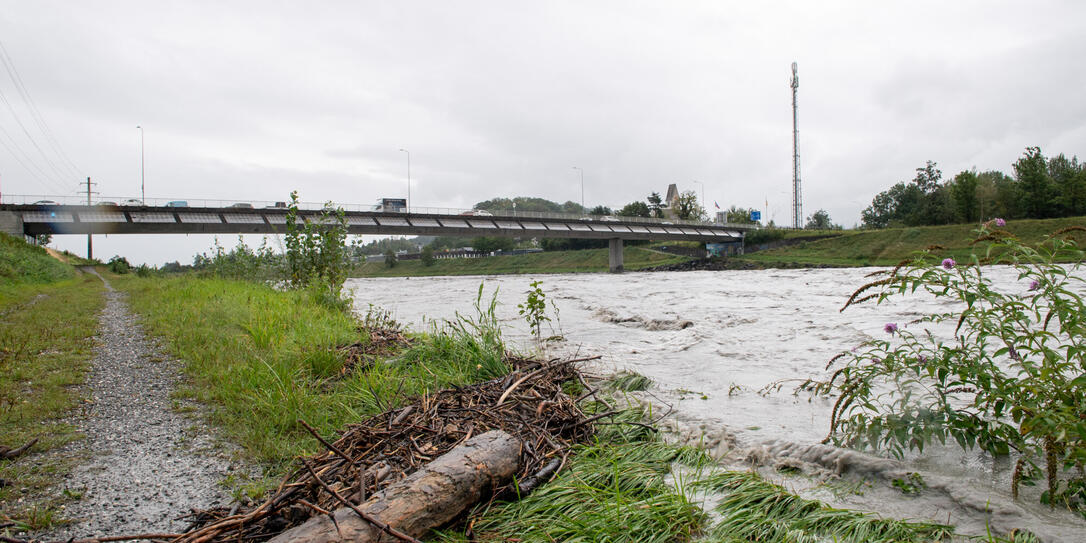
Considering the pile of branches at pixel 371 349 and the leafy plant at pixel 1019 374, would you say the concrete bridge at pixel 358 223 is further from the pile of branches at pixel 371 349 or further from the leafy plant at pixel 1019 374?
the leafy plant at pixel 1019 374

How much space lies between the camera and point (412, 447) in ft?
11.1

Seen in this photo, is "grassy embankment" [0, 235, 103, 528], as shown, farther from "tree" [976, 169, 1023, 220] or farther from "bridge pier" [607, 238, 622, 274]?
"tree" [976, 169, 1023, 220]

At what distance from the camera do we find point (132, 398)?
532 cm

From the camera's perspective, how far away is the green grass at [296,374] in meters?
4.38

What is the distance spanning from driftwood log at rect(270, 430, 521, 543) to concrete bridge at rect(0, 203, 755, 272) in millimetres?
25817

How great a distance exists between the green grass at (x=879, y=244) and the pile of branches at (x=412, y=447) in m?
56.2

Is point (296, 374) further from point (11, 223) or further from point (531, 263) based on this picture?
point (531, 263)

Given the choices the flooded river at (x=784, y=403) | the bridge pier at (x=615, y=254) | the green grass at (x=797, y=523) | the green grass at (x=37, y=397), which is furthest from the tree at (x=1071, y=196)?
the green grass at (x=37, y=397)

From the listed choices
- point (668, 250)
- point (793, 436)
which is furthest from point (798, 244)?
point (793, 436)

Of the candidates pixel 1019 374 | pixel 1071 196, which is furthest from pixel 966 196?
pixel 1019 374

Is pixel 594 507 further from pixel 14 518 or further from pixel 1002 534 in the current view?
pixel 14 518

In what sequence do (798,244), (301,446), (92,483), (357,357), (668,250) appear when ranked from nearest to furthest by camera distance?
(92,483) < (301,446) < (357,357) < (798,244) < (668,250)

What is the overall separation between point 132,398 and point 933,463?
695 cm

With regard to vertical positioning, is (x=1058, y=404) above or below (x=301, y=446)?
above
